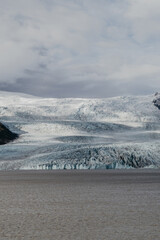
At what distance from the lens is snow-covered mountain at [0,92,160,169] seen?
191ft

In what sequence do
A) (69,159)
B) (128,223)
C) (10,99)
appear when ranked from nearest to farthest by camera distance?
(128,223), (69,159), (10,99)

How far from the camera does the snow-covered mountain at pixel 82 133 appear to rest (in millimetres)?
58312

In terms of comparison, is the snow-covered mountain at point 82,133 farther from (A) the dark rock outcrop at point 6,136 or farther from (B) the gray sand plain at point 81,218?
(B) the gray sand plain at point 81,218

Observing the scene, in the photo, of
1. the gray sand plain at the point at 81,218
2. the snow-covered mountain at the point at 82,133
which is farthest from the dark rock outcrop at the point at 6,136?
the gray sand plain at the point at 81,218

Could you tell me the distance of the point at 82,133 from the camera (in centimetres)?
8831

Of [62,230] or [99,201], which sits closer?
[62,230]

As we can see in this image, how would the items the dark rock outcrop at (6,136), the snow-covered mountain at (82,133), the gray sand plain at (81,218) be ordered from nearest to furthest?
the gray sand plain at (81,218) → the snow-covered mountain at (82,133) → the dark rock outcrop at (6,136)

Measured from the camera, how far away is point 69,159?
189 ft

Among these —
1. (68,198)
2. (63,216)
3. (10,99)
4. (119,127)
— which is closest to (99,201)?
(68,198)

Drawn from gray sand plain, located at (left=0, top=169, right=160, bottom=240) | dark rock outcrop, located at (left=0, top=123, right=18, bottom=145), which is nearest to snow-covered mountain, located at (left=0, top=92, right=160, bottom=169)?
dark rock outcrop, located at (left=0, top=123, right=18, bottom=145)

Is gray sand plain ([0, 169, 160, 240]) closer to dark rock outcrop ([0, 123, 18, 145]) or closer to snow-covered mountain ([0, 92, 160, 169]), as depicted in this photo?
snow-covered mountain ([0, 92, 160, 169])

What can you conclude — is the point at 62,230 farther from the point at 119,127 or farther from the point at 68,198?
the point at 119,127

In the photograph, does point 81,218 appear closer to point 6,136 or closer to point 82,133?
point 82,133

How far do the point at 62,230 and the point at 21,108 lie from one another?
96.1 metres
